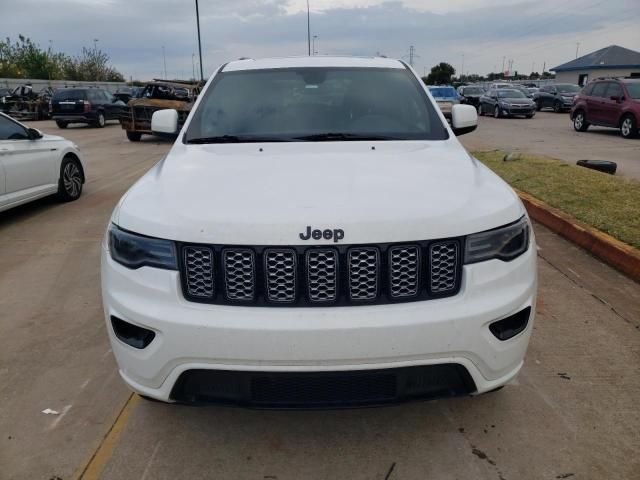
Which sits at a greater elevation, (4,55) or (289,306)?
(4,55)

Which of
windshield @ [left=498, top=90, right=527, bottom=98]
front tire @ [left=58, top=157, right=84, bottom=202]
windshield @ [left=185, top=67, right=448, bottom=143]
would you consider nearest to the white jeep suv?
windshield @ [left=185, top=67, right=448, bottom=143]

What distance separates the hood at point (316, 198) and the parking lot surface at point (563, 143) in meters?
8.52

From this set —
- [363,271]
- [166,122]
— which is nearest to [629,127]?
[166,122]

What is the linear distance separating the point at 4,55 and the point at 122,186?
6328 centimetres

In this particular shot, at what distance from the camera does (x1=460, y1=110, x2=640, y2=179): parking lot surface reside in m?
12.4

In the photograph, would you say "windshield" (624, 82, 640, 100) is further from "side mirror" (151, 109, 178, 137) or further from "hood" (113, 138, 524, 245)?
"side mirror" (151, 109, 178, 137)

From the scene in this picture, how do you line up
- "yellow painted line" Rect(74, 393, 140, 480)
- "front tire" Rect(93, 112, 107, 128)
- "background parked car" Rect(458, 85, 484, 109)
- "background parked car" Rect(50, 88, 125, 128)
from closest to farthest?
"yellow painted line" Rect(74, 393, 140, 480) → "background parked car" Rect(50, 88, 125, 128) → "front tire" Rect(93, 112, 107, 128) → "background parked car" Rect(458, 85, 484, 109)

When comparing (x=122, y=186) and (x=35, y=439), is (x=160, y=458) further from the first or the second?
(x=122, y=186)

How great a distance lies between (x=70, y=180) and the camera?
8453 millimetres

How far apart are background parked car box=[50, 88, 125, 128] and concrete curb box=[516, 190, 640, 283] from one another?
20.7 m

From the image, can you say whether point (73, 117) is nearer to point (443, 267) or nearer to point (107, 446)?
point (107, 446)

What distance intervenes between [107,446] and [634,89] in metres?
18.3

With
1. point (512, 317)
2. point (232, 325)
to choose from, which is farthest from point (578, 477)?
point (232, 325)

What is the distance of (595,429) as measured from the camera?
2.73 metres
